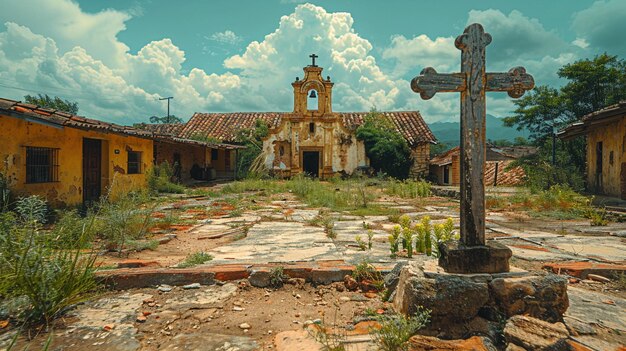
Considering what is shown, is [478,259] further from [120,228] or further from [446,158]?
[446,158]

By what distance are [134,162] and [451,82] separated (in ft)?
41.4

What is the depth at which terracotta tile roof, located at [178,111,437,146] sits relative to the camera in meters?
23.6

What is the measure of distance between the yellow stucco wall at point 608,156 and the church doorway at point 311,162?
13.6 metres

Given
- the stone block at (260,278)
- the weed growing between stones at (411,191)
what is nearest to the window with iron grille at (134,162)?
the weed growing between stones at (411,191)

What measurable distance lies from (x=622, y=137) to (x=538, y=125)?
1302cm

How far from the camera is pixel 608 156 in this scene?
38.1 ft

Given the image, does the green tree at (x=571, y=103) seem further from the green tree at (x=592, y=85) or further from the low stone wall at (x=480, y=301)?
the low stone wall at (x=480, y=301)

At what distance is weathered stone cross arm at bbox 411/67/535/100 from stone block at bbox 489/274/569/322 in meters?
1.56

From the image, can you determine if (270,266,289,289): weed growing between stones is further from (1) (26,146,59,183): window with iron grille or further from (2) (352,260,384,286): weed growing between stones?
(1) (26,146,59,183): window with iron grille

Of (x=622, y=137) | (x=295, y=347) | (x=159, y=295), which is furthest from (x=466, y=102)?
(x=622, y=137)

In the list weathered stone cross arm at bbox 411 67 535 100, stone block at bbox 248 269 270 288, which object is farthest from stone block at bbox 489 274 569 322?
stone block at bbox 248 269 270 288

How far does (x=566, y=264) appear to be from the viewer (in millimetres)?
3814

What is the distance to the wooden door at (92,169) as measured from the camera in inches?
412

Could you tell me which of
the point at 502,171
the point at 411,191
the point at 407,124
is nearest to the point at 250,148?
the point at 407,124
